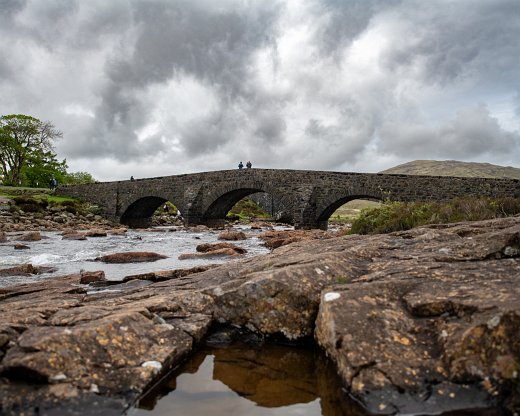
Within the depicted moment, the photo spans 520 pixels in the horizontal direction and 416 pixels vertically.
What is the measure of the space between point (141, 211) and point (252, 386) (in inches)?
1508

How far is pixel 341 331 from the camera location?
2615mm

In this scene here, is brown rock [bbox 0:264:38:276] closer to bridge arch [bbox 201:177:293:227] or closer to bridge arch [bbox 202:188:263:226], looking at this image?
bridge arch [bbox 201:177:293:227]

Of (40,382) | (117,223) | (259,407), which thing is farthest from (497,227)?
(117,223)

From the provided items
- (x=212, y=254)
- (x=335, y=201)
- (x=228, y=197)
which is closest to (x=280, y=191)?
(x=335, y=201)

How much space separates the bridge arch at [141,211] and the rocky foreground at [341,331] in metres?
31.7

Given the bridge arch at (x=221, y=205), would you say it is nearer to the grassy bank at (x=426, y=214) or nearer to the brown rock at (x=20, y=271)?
the grassy bank at (x=426, y=214)

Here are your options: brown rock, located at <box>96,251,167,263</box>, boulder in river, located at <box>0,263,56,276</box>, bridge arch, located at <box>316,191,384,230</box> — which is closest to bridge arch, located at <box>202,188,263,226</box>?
bridge arch, located at <box>316,191,384,230</box>

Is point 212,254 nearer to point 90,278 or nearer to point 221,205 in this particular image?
point 90,278

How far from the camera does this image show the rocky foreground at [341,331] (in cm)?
212

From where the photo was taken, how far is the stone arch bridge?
66.0 feet

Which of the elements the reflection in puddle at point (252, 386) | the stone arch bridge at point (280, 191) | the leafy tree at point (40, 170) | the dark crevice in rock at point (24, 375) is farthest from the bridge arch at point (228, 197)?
the leafy tree at point (40, 170)

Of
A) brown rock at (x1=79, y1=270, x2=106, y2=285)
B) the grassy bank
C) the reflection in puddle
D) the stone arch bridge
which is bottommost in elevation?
brown rock at (x1=79, y1=270, x2=106, y2=285)

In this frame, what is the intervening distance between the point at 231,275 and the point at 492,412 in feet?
10.1

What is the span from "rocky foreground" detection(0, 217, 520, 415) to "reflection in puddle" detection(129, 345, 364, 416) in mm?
117
